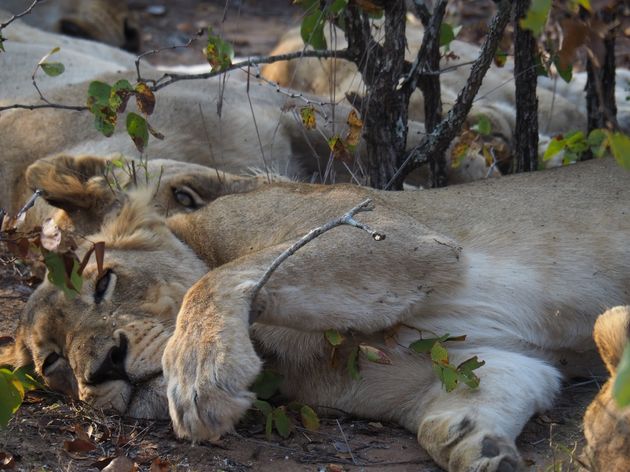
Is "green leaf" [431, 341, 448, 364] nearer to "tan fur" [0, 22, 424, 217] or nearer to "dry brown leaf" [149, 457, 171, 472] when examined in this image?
"dry brown leaf" [149, 457, 171, 472]

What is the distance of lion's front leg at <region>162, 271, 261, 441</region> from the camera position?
7.98 feet

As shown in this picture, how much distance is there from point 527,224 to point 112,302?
1193mm

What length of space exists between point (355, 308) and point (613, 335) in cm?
69

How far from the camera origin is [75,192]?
336 centimetres

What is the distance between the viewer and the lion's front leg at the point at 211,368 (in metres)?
2.43

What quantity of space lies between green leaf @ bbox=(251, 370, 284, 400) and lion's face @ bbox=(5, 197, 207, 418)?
10.1 inches

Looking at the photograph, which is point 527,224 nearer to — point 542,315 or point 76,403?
point 542,315

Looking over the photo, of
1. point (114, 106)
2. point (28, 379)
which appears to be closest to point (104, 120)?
point (114, 106)

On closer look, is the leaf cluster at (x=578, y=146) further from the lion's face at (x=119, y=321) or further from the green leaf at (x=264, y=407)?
the green leaf at (x=264, y=407)

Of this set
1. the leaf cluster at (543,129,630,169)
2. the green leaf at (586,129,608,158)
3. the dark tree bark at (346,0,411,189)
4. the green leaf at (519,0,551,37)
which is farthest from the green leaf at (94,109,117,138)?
the green leaf at (519,0,551,37)

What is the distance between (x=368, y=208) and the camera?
2719 mm

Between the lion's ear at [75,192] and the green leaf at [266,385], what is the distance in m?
0.86

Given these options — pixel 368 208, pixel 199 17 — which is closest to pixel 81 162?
pixel 368 208

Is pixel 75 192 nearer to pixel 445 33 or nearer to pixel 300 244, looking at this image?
pixel 300 244
